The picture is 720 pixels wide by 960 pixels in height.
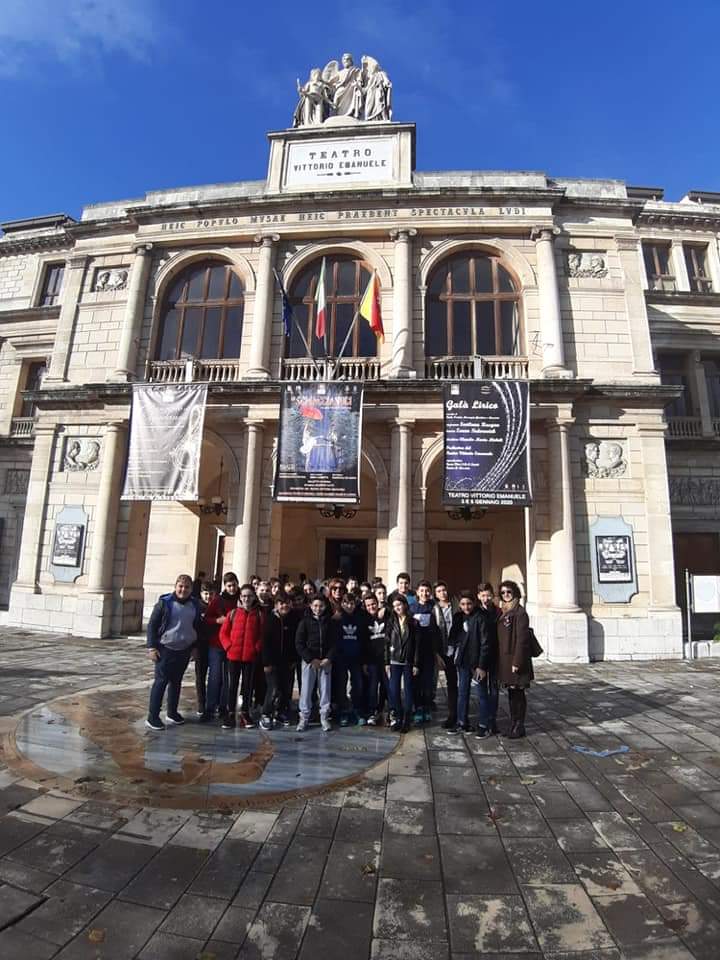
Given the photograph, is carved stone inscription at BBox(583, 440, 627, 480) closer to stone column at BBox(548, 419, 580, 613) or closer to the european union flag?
stone column at BBox(548, 419, 580, 613)

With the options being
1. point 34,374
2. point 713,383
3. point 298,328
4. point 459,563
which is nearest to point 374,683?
point 298,328

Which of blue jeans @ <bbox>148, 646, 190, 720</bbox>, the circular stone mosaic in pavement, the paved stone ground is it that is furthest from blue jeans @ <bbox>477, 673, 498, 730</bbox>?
blue jeans @ <bbox>148, 646, 190, 720</bbox>

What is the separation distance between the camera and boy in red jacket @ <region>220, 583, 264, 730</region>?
6.58m

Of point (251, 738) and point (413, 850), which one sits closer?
point (413, 850)

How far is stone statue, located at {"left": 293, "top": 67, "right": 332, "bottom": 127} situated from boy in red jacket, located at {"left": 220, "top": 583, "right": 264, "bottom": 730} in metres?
17.8

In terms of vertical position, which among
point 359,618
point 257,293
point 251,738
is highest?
point 257,293

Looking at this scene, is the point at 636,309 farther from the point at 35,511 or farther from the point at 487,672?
the point at 35,511

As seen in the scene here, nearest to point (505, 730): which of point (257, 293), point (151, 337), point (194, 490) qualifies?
point (194, 490)

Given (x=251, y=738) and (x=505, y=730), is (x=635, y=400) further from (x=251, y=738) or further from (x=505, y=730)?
(x=251, y=738)

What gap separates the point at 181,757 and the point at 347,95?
68.2 feet

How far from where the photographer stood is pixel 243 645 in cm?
659

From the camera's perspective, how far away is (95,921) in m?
2.79

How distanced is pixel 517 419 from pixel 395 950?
1217 cm

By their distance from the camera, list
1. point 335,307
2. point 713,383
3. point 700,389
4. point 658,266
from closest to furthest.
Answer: point 335,307
point 700,389
point 713,383
point 658,266
